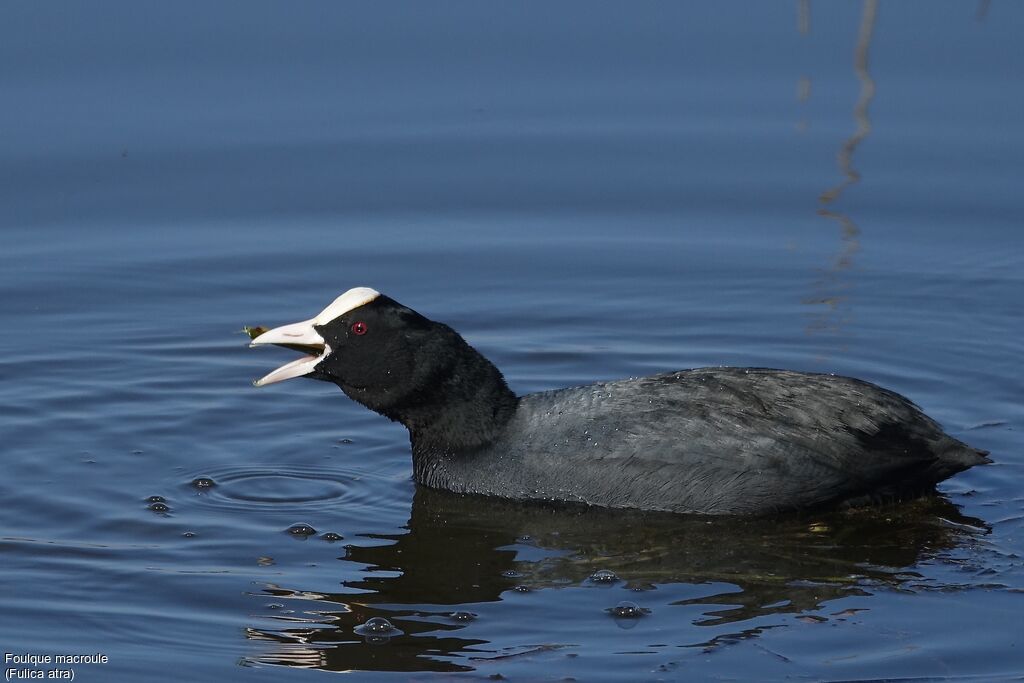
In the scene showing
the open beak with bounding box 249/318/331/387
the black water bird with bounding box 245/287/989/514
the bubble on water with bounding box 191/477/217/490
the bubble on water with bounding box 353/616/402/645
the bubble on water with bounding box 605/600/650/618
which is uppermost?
the open beak with bounding box 249/318/331/387

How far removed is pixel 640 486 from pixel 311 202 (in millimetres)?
4053

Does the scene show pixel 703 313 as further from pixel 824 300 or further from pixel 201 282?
pixel 201 282

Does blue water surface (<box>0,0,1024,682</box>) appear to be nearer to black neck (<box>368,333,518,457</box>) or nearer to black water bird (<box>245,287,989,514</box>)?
black water bird (<box>245,287,989,514</box>)

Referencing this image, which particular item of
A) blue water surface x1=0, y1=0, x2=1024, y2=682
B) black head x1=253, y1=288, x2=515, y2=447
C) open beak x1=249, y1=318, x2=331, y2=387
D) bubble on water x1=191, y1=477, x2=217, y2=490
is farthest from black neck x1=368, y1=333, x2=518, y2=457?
bubble on water x1=191, y1=477, x2=217, y2=490

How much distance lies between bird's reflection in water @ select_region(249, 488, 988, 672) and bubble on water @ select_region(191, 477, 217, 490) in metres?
0.83

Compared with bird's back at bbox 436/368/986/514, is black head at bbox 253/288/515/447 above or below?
above

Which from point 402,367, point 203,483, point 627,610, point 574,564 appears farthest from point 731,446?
point 203,483

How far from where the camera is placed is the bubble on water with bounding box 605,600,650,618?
19.7 ft

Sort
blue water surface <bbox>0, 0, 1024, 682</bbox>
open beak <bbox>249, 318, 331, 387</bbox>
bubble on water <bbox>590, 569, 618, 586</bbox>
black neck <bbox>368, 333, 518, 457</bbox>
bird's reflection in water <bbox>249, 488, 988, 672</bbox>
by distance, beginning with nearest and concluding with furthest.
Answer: bird's reflection in water <bbox>249, 488, 988, 672</bbox> < blue water surface <bbox>0, 0, 1024, 682</bbox> < bubble on water <bbox>590, 569, 618, 586</bbox> < open beak <bbox>249, 318, 331, 387</bbox> < black neck <bbox>368, 333, 518, 457</bbox>

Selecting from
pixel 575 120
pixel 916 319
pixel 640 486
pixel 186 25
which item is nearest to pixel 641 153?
pixel 575 120

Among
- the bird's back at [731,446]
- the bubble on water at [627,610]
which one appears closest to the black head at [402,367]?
the bird's back at [731,446]

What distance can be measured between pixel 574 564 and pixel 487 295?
3.08m

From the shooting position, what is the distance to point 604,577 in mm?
6379

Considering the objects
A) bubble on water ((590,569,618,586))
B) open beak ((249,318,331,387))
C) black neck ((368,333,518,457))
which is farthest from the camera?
black neck ((368,333,518,457))
